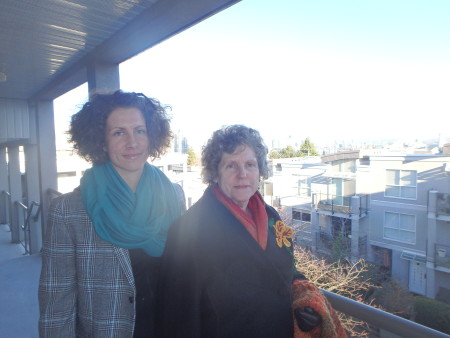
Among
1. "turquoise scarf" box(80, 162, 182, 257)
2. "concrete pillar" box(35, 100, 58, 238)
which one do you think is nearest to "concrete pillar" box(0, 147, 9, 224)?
"concrete pillar" box(35, 100, 58, 238)

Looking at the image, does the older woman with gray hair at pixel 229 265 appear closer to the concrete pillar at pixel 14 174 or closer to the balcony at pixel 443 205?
the concrete pillar at pixel 14 174

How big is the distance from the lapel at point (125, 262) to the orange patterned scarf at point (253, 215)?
390 millimetres

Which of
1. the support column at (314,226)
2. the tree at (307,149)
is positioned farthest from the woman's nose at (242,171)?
the tree at (307,149)

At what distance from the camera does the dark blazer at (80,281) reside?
3.26 ft

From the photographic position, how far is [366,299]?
20.0 ft

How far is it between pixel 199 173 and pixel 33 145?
4.62 m

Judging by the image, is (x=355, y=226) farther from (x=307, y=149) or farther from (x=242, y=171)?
(x=242, y=171)

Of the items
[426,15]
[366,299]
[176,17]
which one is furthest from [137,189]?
[426,15]

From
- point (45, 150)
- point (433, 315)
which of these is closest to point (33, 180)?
point (45, 150)

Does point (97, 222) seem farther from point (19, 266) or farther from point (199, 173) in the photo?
point (19, 266)

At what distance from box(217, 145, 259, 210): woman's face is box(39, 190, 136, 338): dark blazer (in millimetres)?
449

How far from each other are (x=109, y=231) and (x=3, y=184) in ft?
23.0

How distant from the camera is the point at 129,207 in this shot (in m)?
1.16

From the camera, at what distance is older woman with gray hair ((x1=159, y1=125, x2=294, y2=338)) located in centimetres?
96
